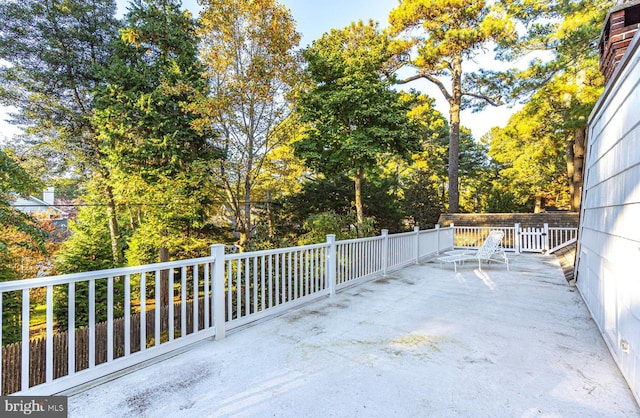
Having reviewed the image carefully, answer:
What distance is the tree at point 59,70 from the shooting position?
10483 mm

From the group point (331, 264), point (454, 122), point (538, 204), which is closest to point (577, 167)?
point (538, 204)

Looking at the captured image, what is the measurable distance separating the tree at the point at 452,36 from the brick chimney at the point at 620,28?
29.7 ft

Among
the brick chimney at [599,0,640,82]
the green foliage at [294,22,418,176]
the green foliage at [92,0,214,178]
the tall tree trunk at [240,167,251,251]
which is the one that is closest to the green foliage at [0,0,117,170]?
the green foliage at [92,0,214,178]

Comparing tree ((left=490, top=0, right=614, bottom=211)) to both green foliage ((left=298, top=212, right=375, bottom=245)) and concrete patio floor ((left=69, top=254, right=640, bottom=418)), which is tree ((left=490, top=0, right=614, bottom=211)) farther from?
concrete patio floor ((left=69, top=254, right=640, bottom=418))

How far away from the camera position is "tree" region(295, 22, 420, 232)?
752cm

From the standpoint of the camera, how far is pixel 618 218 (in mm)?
2488

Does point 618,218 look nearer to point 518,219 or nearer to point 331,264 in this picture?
point 331,264

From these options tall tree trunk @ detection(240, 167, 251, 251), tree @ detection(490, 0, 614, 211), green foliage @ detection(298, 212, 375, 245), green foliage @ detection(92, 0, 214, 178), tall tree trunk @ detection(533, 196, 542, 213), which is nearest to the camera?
green foliage @ detection(298, 212, 375, 245)

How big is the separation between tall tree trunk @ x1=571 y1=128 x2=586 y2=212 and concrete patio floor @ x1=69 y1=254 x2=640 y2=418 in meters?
12.4

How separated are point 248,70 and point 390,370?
27.9 ft

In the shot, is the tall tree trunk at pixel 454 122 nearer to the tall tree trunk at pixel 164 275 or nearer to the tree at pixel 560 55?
the tree at pixel 560 55

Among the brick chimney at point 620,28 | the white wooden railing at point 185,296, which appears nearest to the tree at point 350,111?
the white wooden railing at point 185,296

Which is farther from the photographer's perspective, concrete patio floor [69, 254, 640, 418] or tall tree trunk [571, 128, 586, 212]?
tall tree trunk [571, 128, 586, 212]

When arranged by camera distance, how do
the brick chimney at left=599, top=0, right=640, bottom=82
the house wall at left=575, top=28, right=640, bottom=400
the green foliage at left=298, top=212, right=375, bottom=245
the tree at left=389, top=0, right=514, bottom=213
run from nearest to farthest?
the house wall at left=575, top=28, right=640, bottom=400, the brick chimney at left=599, top=0, right=640, bottom=82, the green foliage at left=298, top=212, right=375, bottom=245, the tree at left=389, top=0, right=514, bottom=213
